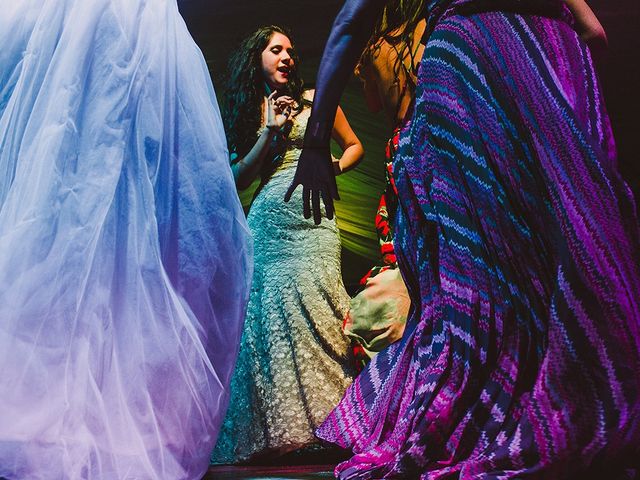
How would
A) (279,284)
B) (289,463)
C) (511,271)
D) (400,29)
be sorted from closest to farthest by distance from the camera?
(511,271) → (400,29) → (289,463) → (279,284)

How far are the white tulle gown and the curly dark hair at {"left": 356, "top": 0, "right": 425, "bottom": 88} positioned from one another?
0.45 metres

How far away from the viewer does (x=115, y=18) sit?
191 centimetres

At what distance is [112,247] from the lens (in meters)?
1.74

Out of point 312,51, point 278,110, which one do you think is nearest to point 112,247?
point 278,110

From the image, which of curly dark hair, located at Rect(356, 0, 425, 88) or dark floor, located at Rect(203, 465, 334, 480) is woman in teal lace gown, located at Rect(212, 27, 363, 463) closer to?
dark floor, located at Rect(203, 465, 334, 480)

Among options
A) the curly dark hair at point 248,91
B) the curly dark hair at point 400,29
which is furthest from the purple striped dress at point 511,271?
the curly dark hair at point 248,91

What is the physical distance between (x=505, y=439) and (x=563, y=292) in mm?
234

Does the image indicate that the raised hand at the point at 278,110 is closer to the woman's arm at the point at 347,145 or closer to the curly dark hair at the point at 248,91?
the curly dark hair at the point at 248,91

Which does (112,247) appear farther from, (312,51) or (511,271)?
(312,51)

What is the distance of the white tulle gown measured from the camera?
1.59m

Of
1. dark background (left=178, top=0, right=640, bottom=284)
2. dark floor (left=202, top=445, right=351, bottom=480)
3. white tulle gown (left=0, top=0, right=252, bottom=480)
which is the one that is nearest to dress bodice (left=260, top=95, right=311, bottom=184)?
dark background (left=178, top=0, right=640, bottom=284)

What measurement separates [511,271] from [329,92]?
0.48 metres

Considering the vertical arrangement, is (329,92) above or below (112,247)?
above

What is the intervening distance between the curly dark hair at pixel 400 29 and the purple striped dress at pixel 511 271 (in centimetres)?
39
